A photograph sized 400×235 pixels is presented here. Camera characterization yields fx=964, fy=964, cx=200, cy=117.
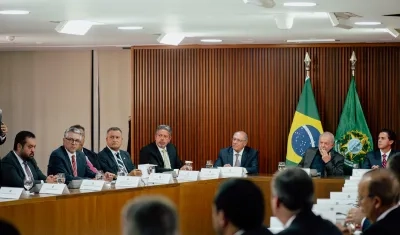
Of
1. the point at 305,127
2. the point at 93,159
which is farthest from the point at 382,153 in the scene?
the point at 93,159

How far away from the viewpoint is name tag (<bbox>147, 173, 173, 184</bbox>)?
9414mm

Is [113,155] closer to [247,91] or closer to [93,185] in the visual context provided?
[93,185]

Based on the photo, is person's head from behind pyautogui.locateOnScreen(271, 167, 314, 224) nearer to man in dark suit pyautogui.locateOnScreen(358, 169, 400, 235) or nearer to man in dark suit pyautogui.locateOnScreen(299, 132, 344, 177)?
man in dark suit pyautogui.locateOnScreen(358, 169, 400, 235)

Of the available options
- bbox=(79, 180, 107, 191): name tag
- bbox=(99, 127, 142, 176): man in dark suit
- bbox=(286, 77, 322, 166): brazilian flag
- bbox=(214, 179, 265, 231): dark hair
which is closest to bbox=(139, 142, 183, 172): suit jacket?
bbox=(99, 127, 142, 176): man in dark suit

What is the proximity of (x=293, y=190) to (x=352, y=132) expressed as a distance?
9.55 metres

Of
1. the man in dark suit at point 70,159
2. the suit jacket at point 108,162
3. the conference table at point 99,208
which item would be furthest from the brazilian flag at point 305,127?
the man in dark suit at point 70,159

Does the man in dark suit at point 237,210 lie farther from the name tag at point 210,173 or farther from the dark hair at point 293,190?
the name tag at point 210,173

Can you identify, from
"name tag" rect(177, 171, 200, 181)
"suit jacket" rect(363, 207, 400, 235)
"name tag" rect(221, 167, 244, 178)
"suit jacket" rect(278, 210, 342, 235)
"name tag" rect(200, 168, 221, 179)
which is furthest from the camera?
"name tag" rect(221, 167, 244, 178)

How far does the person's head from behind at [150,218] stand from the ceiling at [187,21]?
5.81m

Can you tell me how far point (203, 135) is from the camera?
46.4 feet

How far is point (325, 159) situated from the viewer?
36.9ft

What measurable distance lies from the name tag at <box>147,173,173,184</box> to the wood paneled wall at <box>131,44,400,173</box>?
4.68 meters

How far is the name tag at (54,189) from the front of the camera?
7.49 m

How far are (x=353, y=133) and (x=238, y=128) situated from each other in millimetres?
1672
